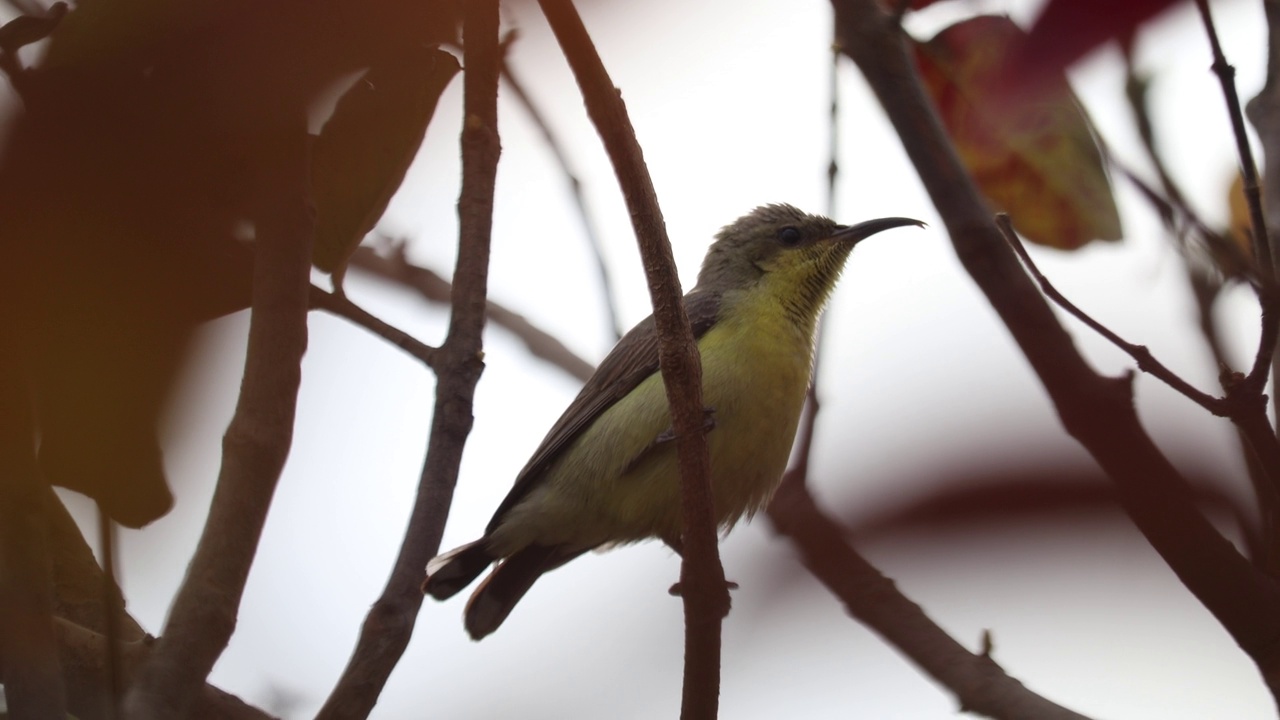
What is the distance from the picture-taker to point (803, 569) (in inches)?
60.1

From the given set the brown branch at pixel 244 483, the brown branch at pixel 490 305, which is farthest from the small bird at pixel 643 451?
the brown branch at pixel 244 483

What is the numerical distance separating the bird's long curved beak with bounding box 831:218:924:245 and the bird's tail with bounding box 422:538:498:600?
239cm

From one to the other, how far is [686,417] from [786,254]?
9.03ft

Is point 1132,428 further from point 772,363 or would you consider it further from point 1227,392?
point 772,363

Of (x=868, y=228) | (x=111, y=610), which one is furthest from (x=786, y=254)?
(x=111, y=610)

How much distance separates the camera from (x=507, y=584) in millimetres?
5203

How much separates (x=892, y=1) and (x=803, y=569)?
6.86 feet

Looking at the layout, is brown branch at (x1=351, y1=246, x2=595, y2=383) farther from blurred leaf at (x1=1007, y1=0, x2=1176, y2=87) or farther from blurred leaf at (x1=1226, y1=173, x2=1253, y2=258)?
blurred leaf at (x1=1007, y1=0, x2=1176, y2=87)

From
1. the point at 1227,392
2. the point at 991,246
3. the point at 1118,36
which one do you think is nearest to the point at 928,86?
the point at 991,246

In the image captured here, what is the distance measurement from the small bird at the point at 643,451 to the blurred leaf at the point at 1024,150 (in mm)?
1856

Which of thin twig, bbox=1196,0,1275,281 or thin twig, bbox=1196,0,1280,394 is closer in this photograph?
thin twig, bbox=1196,0,1280,394

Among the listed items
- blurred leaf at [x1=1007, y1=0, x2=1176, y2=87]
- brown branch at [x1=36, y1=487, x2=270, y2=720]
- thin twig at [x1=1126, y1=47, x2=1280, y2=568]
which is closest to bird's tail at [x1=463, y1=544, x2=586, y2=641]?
brown branch at [x1=36, y1=487, x2=270, y2=720]

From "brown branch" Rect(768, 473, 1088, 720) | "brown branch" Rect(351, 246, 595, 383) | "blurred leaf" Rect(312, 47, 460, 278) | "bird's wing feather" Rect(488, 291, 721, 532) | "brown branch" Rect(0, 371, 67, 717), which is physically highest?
"brown branch" Rect(351, 246, 595, 383)

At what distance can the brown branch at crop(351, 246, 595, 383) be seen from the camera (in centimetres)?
518
